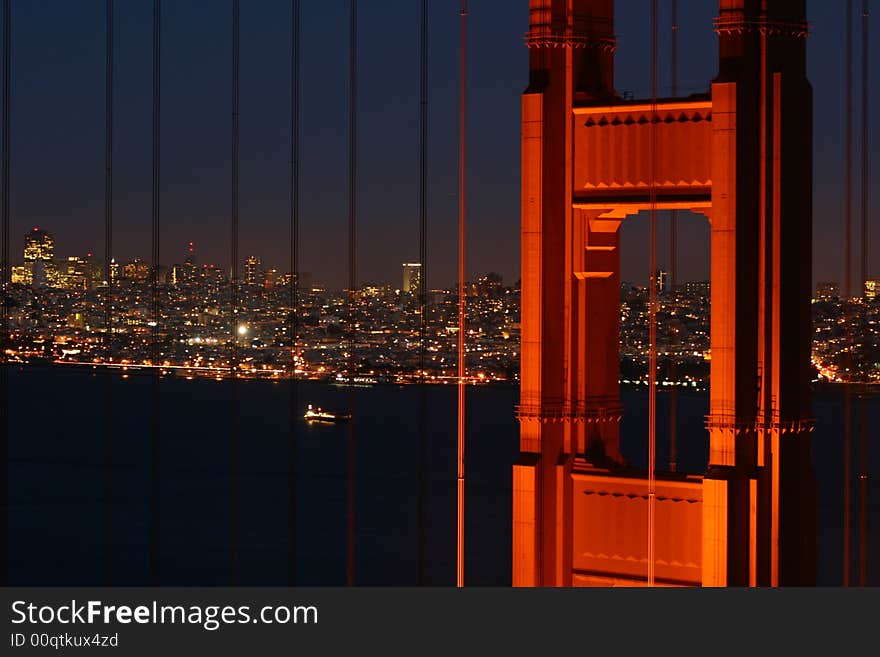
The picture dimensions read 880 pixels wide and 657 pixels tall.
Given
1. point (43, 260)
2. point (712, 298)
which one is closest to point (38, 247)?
point (43, 260)

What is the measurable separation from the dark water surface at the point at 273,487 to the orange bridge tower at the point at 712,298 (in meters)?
13.4

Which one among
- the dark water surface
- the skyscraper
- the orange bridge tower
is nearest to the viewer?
the orange bridge tower

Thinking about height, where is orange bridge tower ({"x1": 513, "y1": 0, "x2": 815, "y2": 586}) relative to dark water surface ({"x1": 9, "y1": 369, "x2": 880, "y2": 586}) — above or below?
above

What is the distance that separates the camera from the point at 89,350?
31.0m

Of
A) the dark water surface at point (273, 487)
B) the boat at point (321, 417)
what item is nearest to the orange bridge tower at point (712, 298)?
the dark water surface at point (273, 487)

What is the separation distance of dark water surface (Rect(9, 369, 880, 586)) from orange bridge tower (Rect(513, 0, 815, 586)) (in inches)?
529

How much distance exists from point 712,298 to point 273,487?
46689 millimetres

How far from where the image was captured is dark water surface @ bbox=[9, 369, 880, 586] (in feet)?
139

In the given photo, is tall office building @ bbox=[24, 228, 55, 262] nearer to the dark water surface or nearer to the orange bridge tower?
the dark water surface

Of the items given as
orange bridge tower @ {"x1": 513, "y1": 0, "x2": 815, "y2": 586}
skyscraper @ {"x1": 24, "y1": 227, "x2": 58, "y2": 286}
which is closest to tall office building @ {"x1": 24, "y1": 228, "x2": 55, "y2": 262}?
skyscraper @ {"x1": 24, "y1": 227, "x2": 58, "y2": 286}

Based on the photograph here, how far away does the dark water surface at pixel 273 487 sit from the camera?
4222 centimetres

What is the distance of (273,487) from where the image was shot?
57594 mm

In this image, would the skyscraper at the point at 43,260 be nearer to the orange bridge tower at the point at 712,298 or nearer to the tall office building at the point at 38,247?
the tall office building at the point at 38,247
